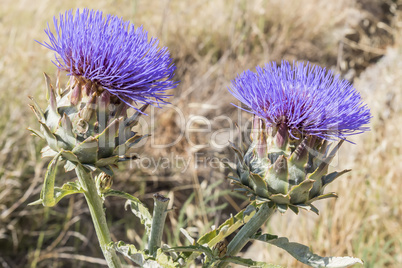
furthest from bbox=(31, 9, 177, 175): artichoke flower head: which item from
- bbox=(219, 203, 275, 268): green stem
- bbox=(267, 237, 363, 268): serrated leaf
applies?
bbox=(267, 237, 363, 268): serrated leaf

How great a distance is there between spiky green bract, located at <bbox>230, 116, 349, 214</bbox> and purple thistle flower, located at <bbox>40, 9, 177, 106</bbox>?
333 mm

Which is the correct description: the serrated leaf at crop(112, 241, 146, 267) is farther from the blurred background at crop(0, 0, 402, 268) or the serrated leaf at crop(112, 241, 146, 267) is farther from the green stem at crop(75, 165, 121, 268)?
the blurred background at crop(0, 0, 402, 268)

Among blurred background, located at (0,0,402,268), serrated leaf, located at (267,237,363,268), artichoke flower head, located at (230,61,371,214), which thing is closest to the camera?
serrated leaf, located at (267,237,363,268)

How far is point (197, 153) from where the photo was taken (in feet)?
12.4

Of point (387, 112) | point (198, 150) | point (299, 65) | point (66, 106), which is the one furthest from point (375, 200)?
point (66, 106)

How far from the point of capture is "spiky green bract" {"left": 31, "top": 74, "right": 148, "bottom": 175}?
4.00 feet

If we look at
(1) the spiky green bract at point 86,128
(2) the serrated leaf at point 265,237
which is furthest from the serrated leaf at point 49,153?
(2) the serrated leaf at point 265,237

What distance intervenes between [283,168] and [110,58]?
0.60 metres

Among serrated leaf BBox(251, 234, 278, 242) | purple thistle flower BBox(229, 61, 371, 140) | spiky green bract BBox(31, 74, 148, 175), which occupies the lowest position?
serrated leaf BBox(251, 234, 278, 242)

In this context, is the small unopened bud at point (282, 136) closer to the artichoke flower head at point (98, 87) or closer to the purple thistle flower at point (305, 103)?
the purple thistle flower at point (305, 103)

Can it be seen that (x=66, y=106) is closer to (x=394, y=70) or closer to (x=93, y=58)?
(x=93, y=58)

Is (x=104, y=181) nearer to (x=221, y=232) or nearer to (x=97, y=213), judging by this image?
(x=97, y=213)

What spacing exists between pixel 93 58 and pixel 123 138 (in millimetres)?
→ 244

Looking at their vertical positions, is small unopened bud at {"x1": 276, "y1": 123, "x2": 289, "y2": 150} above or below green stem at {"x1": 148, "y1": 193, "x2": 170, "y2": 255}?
above
